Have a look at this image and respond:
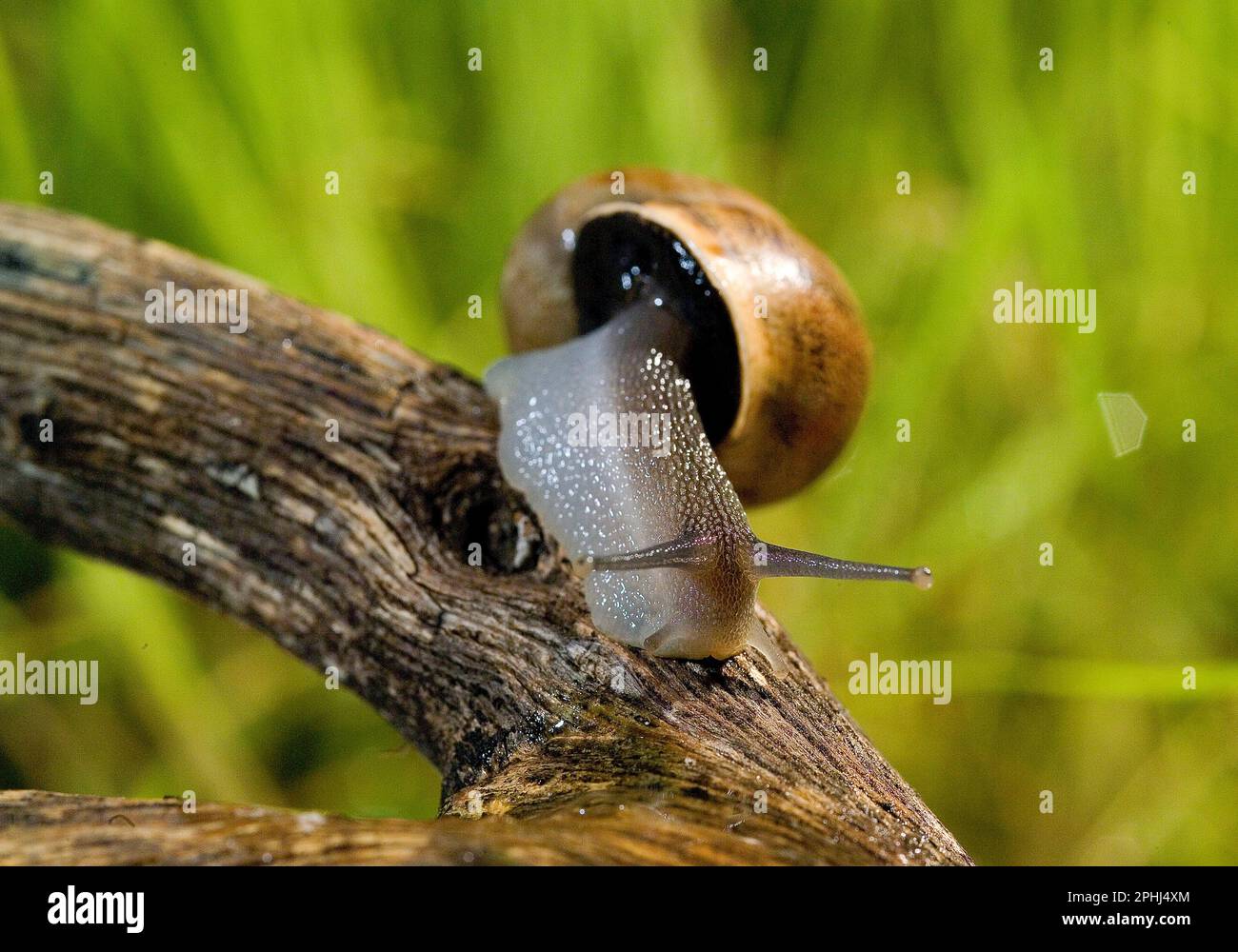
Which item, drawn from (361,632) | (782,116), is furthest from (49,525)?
(782,116)

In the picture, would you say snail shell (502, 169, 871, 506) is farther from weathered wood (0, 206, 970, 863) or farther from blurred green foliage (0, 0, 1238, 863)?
blurred green foliage (0, 0, 1238, 863)

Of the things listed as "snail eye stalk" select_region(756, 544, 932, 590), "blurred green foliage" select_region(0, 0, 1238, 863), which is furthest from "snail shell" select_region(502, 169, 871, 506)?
"blurred green foliage" select_region(0, 0, 1238, 863)

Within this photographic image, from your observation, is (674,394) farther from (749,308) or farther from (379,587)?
(379,587)

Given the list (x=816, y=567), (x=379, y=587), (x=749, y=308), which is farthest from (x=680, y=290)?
(x=379, y=587)

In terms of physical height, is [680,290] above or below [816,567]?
above

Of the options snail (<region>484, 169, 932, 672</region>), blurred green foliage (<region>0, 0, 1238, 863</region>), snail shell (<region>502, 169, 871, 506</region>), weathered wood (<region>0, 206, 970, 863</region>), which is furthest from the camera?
blurred green foliage (<region>0, 0, 1238, 863</region>)

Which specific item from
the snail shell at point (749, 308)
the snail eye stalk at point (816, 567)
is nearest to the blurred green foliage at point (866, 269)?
the snail shell at point (749, 308)

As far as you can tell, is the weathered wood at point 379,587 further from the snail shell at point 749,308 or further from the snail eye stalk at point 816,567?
the snail shell at point 749,308
